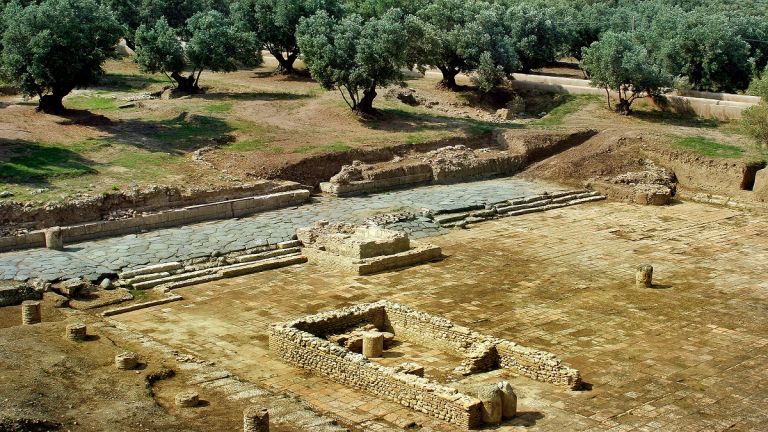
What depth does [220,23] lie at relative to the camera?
4478cm

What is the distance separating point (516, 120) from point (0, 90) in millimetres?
20916

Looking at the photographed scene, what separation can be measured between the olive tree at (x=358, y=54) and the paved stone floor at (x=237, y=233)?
5.82 m

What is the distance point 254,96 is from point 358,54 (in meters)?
6.34

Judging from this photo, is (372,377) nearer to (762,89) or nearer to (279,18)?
(762,89)

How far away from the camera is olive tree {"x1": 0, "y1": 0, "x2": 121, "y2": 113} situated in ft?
116

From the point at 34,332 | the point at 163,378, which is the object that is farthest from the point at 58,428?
the point at 34,332

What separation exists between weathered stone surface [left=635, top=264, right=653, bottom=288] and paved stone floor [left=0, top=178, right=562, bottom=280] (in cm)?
699

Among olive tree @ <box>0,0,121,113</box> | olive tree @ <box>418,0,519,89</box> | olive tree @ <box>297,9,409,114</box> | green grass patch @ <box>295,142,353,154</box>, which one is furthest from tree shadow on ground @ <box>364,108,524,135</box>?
olive tree @ <box>0,0,121,113</box>

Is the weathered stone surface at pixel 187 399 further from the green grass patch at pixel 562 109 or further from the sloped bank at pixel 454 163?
the green grass patch at pixel 562 109

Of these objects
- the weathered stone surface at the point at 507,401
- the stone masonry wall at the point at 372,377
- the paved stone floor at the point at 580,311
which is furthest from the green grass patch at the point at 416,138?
the weathered stone surface at the point at 507,401

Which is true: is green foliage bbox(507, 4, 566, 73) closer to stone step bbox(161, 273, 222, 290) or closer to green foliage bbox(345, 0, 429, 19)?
green foliage bbox(345, 0, 429, 19)

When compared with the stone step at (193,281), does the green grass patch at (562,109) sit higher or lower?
higher

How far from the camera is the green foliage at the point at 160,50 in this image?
42.4 metres

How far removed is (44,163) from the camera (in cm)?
3209
